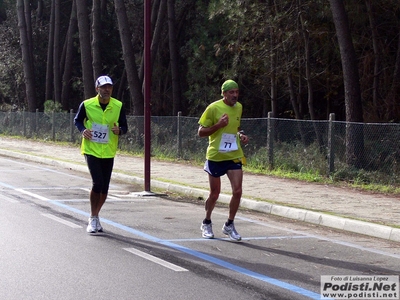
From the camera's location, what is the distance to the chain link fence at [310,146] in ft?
54.4

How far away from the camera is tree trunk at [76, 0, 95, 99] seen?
33.0 m

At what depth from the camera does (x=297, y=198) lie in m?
13.9

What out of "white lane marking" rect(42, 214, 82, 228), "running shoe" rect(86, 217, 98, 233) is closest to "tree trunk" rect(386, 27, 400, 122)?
"white lane marking" rect(42, 214, 82, 228)

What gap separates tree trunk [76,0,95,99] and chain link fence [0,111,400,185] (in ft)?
29.7

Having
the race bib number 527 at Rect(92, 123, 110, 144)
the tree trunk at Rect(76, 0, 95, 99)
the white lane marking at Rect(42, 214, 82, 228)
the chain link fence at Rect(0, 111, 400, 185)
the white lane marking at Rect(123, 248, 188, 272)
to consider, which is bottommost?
the white lane marking at Rect(123, 248, 188, 272)

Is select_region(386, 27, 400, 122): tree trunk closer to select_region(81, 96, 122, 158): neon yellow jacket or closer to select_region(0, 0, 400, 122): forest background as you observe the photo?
select_region(0, 0, 400, 122): forest background

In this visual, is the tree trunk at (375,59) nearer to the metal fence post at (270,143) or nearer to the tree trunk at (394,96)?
the tree trunk at (394,96)

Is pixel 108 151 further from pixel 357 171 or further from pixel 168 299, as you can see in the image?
pixel 357 171

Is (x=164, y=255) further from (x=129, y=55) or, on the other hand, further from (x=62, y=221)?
(x=129, y=55)

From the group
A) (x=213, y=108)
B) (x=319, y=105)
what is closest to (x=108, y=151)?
(x=213, y=108)

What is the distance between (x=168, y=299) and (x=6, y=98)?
49769mm

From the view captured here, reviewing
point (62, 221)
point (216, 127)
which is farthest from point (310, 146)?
point (216, 127)

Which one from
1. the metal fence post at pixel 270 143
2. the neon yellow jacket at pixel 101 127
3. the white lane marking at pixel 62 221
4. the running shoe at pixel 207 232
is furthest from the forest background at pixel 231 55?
the neon yellow jacket at pixel 101 127

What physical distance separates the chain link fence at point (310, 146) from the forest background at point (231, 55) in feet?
4.07
